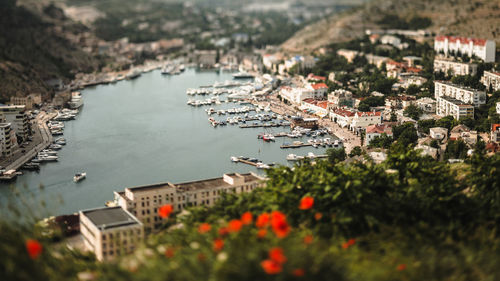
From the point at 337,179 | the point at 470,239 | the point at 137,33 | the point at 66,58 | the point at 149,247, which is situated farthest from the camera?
the point at 137,33

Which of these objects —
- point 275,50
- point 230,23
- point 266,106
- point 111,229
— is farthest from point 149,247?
point 230,23

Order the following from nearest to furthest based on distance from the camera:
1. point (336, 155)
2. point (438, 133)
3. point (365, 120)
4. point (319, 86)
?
1. point (336, 155)
2. point (438, 133)
3. point (365, 120)
4. point (319, 86)

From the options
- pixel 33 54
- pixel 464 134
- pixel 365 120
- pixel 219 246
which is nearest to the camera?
pixel 219 246

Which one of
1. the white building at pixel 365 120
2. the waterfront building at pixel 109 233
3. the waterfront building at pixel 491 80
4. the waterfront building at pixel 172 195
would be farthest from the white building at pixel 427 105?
the waterfront building at pixel 109 233

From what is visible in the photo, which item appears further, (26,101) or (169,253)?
(26,101)

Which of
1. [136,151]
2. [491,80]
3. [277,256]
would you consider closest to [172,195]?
[277,256]

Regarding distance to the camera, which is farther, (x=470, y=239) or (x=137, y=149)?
(x=137, y=149)

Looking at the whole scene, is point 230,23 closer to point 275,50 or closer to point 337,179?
point 275,50

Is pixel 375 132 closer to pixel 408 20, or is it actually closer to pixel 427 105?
pixel 427 105
